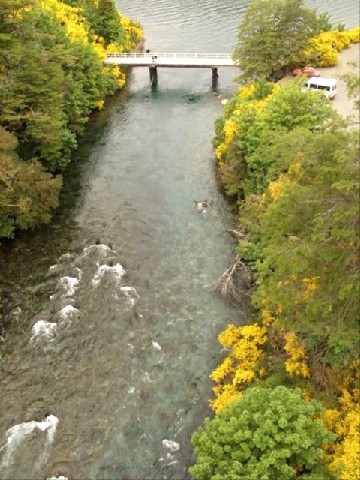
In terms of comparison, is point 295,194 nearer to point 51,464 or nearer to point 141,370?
point 141,370

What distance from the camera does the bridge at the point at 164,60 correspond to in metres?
60.0

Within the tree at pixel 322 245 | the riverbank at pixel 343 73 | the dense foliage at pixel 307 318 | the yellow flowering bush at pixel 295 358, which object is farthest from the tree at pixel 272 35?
the yellow flowering bush at pixel 295 358

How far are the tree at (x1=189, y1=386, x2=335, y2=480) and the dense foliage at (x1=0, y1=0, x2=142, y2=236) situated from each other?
2206 centimetres

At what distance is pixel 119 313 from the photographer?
97.2 ft

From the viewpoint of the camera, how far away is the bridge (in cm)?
5997

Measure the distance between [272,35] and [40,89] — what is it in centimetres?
2404

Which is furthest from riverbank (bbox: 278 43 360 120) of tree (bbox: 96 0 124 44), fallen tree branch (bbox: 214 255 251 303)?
tree (bbox: 96 0 124 44)

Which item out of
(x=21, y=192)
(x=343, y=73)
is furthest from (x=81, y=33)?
(x=343, y=73)

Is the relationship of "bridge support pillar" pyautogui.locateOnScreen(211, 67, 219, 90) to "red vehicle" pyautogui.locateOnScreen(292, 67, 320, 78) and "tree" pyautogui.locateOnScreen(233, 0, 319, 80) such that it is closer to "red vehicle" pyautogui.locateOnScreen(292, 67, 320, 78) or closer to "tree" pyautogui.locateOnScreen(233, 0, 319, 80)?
"tree" pyautogui.locateOnScreen(233, 0, 319, 80)

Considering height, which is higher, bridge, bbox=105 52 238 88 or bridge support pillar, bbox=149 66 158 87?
bridge, bbox=105 52 238 88

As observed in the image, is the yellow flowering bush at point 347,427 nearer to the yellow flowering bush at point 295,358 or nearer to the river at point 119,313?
the yellow flowering bush at point 295,358

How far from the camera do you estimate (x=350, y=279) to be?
17.8m

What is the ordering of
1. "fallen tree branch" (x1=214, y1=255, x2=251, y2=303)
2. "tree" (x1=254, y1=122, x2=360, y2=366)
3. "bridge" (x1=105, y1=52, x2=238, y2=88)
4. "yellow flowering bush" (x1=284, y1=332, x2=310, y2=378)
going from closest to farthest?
"tree" (x1=254, y1=122, x2=360, y2=366)
"yellow flowering bush" (x1=284, y1=332, x2=310, y2=378)
"fallen tree branch" (x1=214, y1=255, x2=251, y2=303)
"bridge" (x1=105, y1=52, x2=238, y2=88)

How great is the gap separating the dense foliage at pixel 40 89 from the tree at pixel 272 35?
53.3ft
